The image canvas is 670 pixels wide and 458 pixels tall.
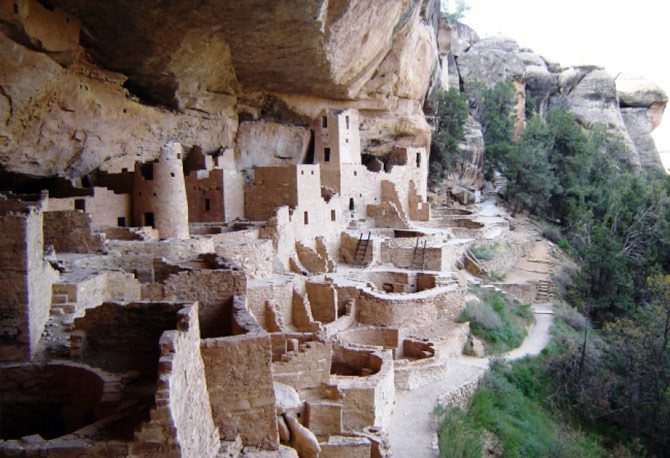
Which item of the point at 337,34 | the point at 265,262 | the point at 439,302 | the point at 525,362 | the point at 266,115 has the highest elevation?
the point at 337,34

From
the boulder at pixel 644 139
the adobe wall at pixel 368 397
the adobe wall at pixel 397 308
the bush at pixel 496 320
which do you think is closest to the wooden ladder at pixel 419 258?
the bush at pixel 496 320

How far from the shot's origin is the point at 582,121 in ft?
124

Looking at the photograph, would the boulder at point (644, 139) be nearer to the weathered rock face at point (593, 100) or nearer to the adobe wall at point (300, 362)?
the weathered rock face at point (593, 100)

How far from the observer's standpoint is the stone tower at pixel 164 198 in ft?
47.8

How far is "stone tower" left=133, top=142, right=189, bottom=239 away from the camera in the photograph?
14.6 meters

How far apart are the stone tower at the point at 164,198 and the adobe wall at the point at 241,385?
8.36 meters

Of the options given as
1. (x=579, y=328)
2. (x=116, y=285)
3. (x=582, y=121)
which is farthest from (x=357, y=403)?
(x=582, y=121)

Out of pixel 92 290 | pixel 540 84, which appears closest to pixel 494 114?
pixel 540 84

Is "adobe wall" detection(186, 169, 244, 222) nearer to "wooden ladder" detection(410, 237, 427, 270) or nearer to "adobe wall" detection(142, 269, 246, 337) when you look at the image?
"wooden ladder" detection(410, 237, 427, 270)

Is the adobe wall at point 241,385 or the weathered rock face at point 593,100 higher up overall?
the weathered rock face at point 593,100

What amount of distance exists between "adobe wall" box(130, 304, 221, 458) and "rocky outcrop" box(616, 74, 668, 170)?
38.1 metres

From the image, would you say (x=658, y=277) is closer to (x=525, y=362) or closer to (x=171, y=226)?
(x=525, y=362)

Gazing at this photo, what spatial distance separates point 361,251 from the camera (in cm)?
1866

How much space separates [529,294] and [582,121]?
19.8 m
